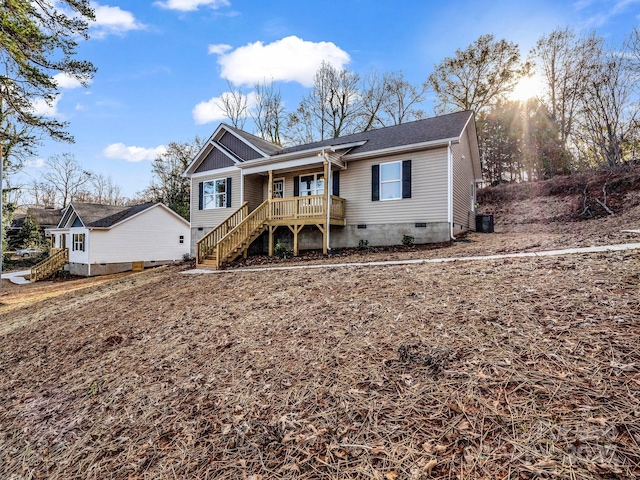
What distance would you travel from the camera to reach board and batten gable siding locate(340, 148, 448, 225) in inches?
428

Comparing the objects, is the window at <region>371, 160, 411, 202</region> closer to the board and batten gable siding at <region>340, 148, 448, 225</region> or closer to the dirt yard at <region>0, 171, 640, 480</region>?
the board and batten gable siding at <region>340, 148, 448, 225</region>

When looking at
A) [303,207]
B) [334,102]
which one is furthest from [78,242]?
[334,102]

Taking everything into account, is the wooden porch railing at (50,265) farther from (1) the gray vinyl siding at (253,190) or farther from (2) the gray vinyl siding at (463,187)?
(2) the gray vinyl siding at (463,187)

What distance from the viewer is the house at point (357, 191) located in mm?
11023

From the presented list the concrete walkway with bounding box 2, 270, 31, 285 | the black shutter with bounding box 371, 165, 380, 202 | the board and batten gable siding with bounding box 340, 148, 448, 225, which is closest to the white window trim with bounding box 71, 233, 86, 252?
the concrete walkway with bounding box 2, 270, 31, 285

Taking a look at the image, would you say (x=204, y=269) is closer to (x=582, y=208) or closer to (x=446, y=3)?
(x=446, y=3)

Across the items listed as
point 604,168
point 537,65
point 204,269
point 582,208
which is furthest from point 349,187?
point 537,65

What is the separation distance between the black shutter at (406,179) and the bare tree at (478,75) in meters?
16.3

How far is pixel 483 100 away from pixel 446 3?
15134 millimetres

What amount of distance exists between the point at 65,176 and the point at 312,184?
134 ft

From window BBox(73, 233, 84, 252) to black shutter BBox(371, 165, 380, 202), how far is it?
2086cm

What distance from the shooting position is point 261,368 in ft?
10.4

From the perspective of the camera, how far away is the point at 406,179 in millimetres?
11383

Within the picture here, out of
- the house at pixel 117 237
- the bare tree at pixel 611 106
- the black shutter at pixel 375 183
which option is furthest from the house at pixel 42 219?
the bare tree at pixel 611 106
